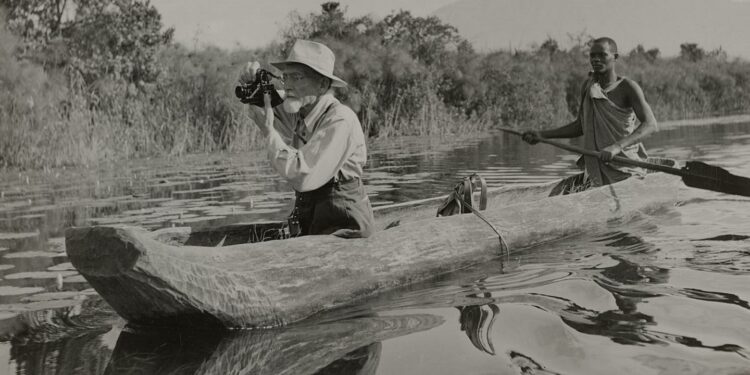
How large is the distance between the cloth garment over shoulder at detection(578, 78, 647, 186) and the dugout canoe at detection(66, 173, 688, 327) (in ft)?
6.73

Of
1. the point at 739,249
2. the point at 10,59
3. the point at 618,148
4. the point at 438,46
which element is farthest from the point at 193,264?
the point at 438,46

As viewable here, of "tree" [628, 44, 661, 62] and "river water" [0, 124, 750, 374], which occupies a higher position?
"tree" [628, 44, 661, 62]

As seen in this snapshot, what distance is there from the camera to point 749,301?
3938mm

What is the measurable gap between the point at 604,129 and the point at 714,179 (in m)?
1.44

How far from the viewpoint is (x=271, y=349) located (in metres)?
3.52

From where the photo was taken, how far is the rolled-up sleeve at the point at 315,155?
12.6ft

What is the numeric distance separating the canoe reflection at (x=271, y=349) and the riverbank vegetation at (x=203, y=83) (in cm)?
933

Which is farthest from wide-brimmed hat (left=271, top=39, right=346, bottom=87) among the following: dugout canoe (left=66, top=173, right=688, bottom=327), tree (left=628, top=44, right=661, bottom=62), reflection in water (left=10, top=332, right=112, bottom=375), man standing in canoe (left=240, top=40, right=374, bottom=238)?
tree (left=628, top=44, right=661, bottom=62)

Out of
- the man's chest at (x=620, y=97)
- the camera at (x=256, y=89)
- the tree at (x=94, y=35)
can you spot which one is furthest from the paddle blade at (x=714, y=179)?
the tree at (x=94, y=35)

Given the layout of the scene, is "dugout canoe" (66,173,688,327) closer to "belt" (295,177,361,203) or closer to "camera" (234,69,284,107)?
"belt" (295,177,361,203)

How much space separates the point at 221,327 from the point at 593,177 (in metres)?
4.58

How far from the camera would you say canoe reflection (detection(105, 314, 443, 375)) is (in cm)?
329

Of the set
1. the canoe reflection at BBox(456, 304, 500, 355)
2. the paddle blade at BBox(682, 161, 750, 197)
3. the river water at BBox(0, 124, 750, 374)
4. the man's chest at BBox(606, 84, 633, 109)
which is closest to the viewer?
the river water at BBox(0, 124, 750, 374)

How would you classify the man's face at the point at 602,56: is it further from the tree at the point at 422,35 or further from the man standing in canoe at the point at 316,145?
the tree at the point at 422,35
